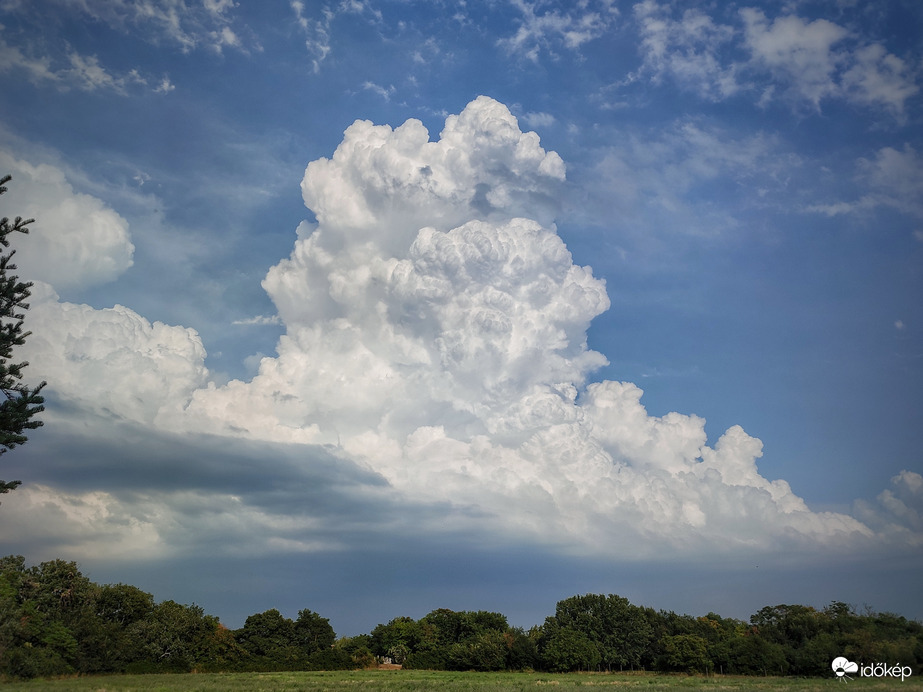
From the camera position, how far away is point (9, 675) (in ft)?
215

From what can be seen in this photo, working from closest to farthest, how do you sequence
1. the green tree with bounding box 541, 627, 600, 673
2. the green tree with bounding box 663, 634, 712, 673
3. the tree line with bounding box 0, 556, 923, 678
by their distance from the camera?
1. the tree line with bounding box 0, 556, 923, 678
2. the green tree with bounding box 663, 634, 712, 673
3. the green tree with bounding box 541, 627, 600, 673

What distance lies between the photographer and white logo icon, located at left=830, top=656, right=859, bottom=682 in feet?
237

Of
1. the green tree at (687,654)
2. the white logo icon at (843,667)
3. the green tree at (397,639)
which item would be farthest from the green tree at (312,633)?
the white logo icon at (843,667)

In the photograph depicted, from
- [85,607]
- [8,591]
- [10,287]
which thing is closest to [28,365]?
[10,287]

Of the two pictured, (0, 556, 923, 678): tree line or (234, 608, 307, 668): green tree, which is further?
(234, 608, 307, 668): green tree

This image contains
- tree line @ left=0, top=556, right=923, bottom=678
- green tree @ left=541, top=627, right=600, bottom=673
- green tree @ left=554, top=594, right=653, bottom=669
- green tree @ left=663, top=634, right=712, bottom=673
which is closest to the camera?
tree line @ left=0, top=556, right=923, bottom=678

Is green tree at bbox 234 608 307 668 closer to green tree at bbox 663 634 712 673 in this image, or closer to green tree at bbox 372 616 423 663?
green tree at bbox 372 616 423 663

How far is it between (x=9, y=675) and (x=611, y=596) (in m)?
92.3

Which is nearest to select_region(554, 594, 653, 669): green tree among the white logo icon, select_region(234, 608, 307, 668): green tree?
the white logo icon

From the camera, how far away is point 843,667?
240ft

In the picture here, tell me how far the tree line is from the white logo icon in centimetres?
111

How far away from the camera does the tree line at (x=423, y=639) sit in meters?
77.3

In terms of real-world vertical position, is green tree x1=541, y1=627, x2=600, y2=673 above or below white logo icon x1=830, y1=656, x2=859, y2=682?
below

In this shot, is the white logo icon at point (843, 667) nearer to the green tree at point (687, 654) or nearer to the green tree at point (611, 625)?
the green tree at point (687, 654)
